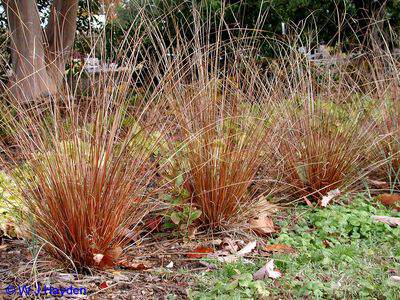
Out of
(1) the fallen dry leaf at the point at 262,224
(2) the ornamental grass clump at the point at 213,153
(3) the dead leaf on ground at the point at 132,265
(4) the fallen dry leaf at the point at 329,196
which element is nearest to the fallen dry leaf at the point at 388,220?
(4) the fallen dry leaf at the point at 329,196

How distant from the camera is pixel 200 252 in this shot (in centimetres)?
283

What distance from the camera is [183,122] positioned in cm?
316

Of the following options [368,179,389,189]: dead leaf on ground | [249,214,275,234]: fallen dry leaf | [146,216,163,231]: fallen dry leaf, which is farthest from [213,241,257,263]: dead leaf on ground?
[368,179,389,189]: dead leaf on ground

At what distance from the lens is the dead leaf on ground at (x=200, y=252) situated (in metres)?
2.81

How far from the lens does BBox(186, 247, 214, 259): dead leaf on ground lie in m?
2.81

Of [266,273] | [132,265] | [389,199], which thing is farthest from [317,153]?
[132,265]

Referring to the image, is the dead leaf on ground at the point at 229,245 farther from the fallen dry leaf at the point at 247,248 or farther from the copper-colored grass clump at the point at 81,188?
the copper-colored grass clump at the point at 81,188

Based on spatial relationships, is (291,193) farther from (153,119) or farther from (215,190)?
(153,119)

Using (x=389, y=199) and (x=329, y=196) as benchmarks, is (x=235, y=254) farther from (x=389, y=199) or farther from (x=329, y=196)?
(x=389, y=199)

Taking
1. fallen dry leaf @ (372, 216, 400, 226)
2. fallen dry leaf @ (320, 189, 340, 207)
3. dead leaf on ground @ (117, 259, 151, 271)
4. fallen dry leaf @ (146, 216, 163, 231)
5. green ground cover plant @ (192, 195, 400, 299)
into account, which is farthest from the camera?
fallen dry leaf @ (320, 189, 340, 207)

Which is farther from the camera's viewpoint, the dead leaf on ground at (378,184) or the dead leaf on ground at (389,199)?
A: the dead leaf on ground at (378,184)

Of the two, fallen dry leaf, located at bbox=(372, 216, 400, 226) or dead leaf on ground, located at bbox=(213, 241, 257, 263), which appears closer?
dead leaf on ground, located at bbox=(213, 241, 257, 263)

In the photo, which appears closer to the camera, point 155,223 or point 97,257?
point 97,257

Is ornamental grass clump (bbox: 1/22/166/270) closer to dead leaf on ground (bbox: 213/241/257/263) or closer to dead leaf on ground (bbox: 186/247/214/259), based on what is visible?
dead leaf on ground (bbox: 186/247/214/259)
